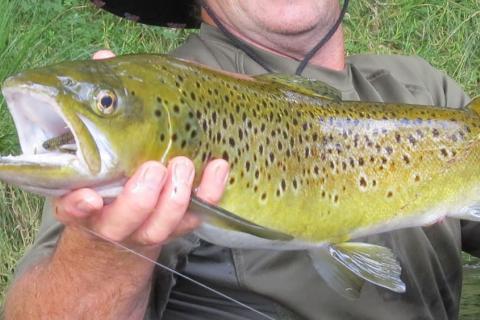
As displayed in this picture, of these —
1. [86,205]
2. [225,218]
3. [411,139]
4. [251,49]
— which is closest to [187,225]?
[225,218]

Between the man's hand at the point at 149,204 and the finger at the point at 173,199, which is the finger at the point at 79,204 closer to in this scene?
the man's hand at the point at 149,204

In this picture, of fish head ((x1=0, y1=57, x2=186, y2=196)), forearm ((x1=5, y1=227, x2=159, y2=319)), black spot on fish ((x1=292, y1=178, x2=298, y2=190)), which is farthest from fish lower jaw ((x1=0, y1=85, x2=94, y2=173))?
black spot on fish ((x1=292, y1=178, x2=298, y2=190))

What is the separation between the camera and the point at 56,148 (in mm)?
1669

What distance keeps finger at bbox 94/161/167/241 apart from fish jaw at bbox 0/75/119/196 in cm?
7

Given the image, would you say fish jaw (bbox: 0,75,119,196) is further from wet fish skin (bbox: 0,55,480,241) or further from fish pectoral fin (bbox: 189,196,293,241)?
fish pectoral fin (bbox: 189,196,293,241)

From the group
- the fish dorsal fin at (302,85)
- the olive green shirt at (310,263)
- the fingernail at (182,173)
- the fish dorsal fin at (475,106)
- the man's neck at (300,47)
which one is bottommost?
Result: the olive green shirt at (310,263)

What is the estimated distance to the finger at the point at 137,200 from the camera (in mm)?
1702

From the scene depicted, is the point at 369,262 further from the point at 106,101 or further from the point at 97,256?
the point at 106,101

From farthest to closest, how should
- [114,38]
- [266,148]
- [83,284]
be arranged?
1. [114,38]
2. [83,284]
3. [266,148]

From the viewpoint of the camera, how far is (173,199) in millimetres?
1750

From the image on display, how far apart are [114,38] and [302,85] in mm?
3539

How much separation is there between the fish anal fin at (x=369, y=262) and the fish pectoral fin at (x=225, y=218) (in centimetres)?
35

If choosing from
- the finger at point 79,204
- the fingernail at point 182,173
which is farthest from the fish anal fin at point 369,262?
the finger at point 79,204

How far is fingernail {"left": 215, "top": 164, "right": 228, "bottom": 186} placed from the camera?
182cm
